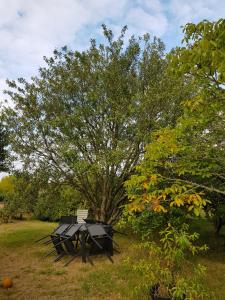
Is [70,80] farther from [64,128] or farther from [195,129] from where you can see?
[195,129]

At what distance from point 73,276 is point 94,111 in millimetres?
8154

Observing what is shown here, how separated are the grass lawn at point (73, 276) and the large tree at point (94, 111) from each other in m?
3.94

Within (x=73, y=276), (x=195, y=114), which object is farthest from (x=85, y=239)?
(x=195, y=114)

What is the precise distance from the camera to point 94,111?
14.3 meters

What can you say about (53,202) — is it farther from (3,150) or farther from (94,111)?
(94,111)

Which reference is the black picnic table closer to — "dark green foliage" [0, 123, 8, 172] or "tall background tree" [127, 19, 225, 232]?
"dark green foliage" [0, 123, 8, 172]

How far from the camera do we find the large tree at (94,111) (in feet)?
43.7

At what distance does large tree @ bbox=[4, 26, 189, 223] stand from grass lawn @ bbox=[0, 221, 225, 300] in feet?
12.9

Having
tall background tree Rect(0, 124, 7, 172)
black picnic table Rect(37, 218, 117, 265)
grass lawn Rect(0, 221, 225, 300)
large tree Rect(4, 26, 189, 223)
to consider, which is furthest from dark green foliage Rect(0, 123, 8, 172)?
black picnic table Rect(37, 218, 117, 265)

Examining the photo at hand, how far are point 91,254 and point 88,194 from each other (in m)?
4.87

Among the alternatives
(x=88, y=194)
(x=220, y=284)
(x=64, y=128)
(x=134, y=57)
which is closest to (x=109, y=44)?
(x=134, y=57)

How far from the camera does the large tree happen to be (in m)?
13.3

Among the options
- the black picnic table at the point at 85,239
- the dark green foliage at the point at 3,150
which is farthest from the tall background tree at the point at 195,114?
the dark green foliage at the point at 3,150

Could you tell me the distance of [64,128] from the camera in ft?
45.0
